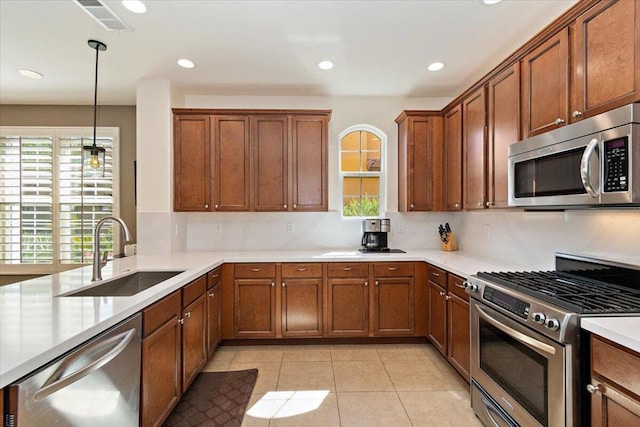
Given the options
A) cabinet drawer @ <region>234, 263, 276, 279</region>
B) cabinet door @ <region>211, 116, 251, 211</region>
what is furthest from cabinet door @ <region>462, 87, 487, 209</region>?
cabinet door @ <region>211, 116, 251, 211</region>

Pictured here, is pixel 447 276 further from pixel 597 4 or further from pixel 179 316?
pixel 179 316

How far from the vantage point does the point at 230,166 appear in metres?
3.45

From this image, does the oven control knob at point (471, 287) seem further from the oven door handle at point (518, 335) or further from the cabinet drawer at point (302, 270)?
the cabinet drawer at point (302, 270)

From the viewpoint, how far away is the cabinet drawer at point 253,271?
10.3 feet

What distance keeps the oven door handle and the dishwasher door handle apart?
193 cm

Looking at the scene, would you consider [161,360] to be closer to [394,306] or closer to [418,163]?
[394,306]

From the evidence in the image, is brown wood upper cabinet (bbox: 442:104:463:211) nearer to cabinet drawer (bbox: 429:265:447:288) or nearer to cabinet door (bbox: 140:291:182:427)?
cabinet drawer (bbox: 429:265:447:288)

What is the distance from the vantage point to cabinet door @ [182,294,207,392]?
2.21 m

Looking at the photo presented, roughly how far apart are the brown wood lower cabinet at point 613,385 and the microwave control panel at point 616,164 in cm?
68

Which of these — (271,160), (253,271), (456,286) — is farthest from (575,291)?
(271,160)

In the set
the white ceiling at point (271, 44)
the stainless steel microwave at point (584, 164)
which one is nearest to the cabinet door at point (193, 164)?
the white ceiling at point (271, 44)

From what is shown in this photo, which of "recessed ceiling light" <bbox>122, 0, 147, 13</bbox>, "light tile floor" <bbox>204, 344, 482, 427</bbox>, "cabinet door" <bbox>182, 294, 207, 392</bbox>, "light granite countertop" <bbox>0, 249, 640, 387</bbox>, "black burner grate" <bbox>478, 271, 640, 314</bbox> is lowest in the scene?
"light tile floor" <bbox>204, 344, 482, 427</bbox>

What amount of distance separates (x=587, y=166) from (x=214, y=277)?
2753 millimetres

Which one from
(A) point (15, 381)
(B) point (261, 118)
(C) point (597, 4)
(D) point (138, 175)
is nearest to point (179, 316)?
(A) point (15, 381)
